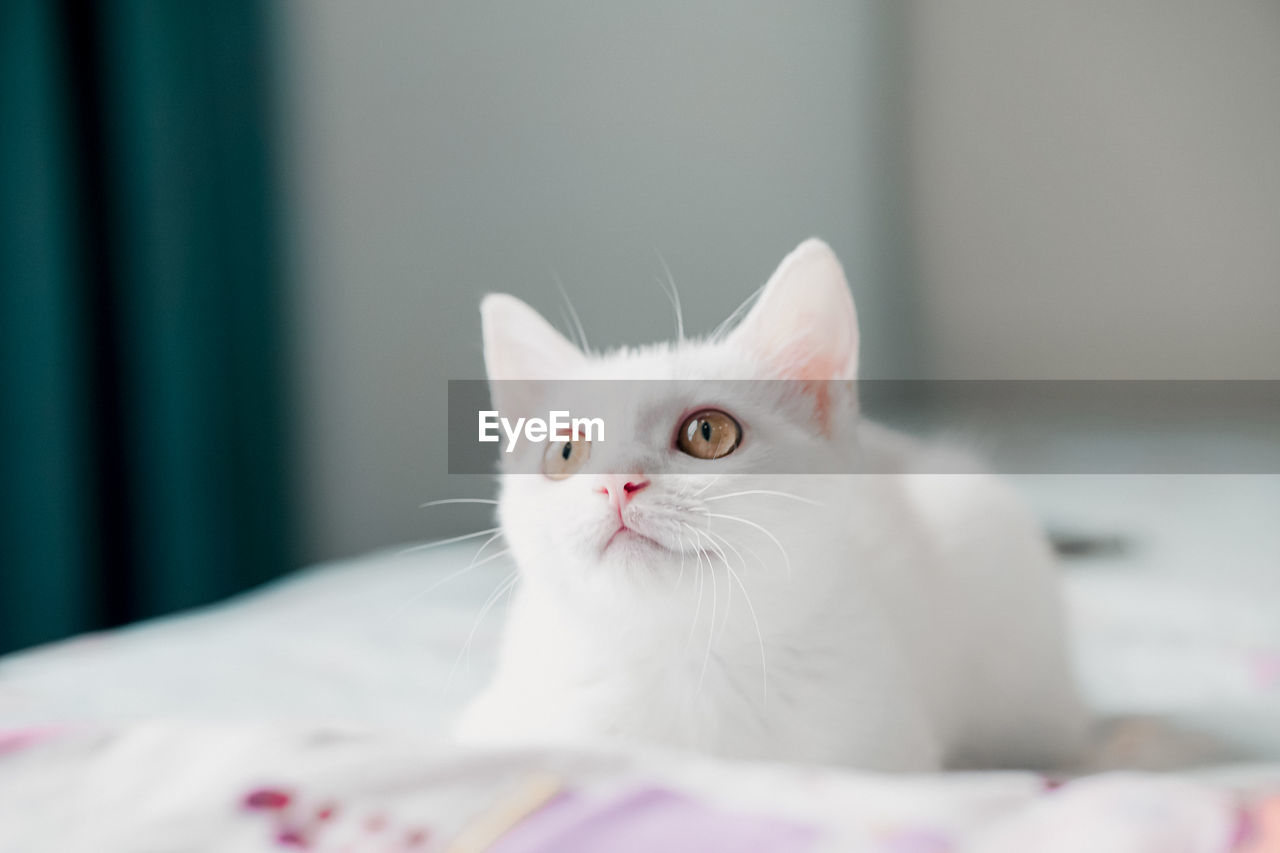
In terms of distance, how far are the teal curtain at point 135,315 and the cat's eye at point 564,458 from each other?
1405mm

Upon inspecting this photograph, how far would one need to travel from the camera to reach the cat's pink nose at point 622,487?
0.64 metres

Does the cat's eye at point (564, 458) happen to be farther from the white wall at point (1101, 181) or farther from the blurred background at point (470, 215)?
the white wall at point (1101, 181)

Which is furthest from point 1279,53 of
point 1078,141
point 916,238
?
point 916,238

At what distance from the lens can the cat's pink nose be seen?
643mm

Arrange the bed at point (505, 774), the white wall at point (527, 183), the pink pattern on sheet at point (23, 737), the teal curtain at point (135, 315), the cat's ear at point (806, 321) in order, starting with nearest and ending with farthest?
the bed at point (505, 774) → the pink pattern on sheet at point (23, 737) → the cat's ear at point (806, 321) → the white wall at point (527, 183) → the teal curtain at point (135, 315)

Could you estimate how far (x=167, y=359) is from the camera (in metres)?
1.94

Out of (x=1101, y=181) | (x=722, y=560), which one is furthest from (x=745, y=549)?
(x=1101, y=181)

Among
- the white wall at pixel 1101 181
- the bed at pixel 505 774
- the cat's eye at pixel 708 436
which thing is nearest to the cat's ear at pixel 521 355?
the cat's eye at pixel 708 436

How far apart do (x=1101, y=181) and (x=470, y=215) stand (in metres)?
1.10

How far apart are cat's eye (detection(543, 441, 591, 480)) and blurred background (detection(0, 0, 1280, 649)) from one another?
1.17 ft

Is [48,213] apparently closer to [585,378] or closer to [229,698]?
[229,698]

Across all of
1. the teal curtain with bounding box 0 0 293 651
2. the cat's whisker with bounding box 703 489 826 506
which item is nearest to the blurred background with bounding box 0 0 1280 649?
the teal curtain with bounding box 0 0 293 651

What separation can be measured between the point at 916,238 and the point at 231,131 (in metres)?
1.39

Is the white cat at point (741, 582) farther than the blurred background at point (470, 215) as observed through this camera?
No
